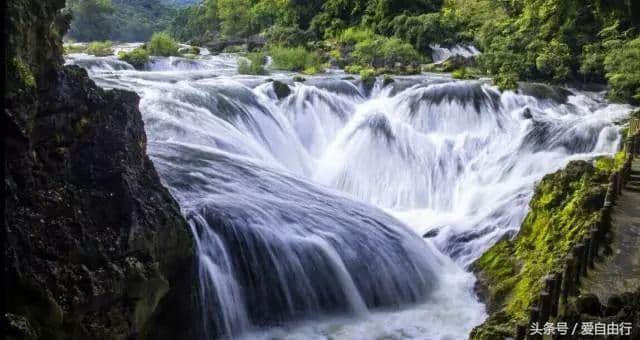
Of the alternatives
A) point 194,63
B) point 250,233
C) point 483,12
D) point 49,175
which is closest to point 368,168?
point 250,233

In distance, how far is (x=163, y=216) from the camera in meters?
7.59

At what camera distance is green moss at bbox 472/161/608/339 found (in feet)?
31.1

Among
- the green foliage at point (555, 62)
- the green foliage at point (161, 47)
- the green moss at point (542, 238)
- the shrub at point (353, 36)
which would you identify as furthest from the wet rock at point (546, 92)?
the green foliage at point (161, 47)

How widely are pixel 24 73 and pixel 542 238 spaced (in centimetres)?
813

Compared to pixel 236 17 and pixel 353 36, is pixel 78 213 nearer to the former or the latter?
pixel 353 36

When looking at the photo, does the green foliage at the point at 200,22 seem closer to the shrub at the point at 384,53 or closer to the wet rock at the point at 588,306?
the shrub at the point at 384,53

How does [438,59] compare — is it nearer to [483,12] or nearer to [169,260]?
[483,12]

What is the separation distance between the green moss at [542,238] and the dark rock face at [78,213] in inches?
187

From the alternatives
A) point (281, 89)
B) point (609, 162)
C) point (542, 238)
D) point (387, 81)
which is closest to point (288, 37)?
point (387, 81)

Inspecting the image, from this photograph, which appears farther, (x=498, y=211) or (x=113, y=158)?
(x=498, y=211)

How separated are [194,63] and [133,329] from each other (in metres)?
20.7

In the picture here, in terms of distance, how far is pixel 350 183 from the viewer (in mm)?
16234

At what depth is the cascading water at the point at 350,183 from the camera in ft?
29.4

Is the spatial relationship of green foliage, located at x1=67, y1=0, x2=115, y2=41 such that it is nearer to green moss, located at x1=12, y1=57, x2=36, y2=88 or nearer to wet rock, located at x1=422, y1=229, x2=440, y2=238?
wet rock, located at x1=422, y1=229, x2=440, y2=238
